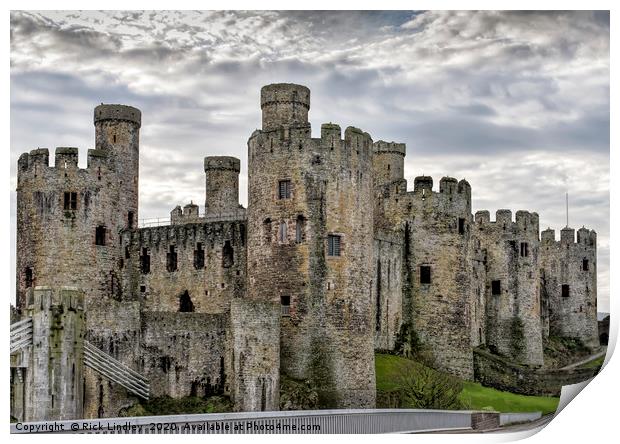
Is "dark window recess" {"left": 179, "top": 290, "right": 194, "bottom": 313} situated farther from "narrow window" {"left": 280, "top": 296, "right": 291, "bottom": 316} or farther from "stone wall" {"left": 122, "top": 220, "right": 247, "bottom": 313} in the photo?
"narrow window" {"left": 280, "top": 296, "right": 291, "bottom": 316}

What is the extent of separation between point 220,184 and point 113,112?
7.72 m

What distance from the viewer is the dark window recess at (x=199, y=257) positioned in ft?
199

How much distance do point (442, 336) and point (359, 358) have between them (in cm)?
1017

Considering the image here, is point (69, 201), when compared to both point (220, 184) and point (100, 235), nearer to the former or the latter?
point (100, 235)

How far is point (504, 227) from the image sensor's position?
72000 mm

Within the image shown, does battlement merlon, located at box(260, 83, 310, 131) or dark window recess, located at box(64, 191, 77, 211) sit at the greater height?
battlement merlon, located at box(260, 83, 310, 131)

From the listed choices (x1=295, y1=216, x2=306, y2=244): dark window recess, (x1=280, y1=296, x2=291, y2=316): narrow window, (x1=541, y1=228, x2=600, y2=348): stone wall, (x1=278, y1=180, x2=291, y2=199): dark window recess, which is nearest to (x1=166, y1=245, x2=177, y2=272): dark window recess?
(x1=278, y1=180, x2=291, y2=199): dark window recess

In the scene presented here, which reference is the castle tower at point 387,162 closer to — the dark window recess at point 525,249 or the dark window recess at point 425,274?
the dark window recess at point 525,249

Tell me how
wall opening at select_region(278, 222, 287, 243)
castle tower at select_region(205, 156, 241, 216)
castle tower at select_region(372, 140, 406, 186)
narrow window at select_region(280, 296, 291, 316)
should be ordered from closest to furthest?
1. narrow window at select_region(280, 296, 291, 316)
2. wall opening at select_region(278, 222, 287, 243)
3. castle tower at select_region(205, 156, 241, 216)
4. castle tower at select_region(372, 140, 406, 186)

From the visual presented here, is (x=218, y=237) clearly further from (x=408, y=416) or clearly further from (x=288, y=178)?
(x=408, y=416)

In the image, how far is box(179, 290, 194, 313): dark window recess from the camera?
2372 inches

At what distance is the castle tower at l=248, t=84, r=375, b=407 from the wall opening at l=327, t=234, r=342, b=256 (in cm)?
4
